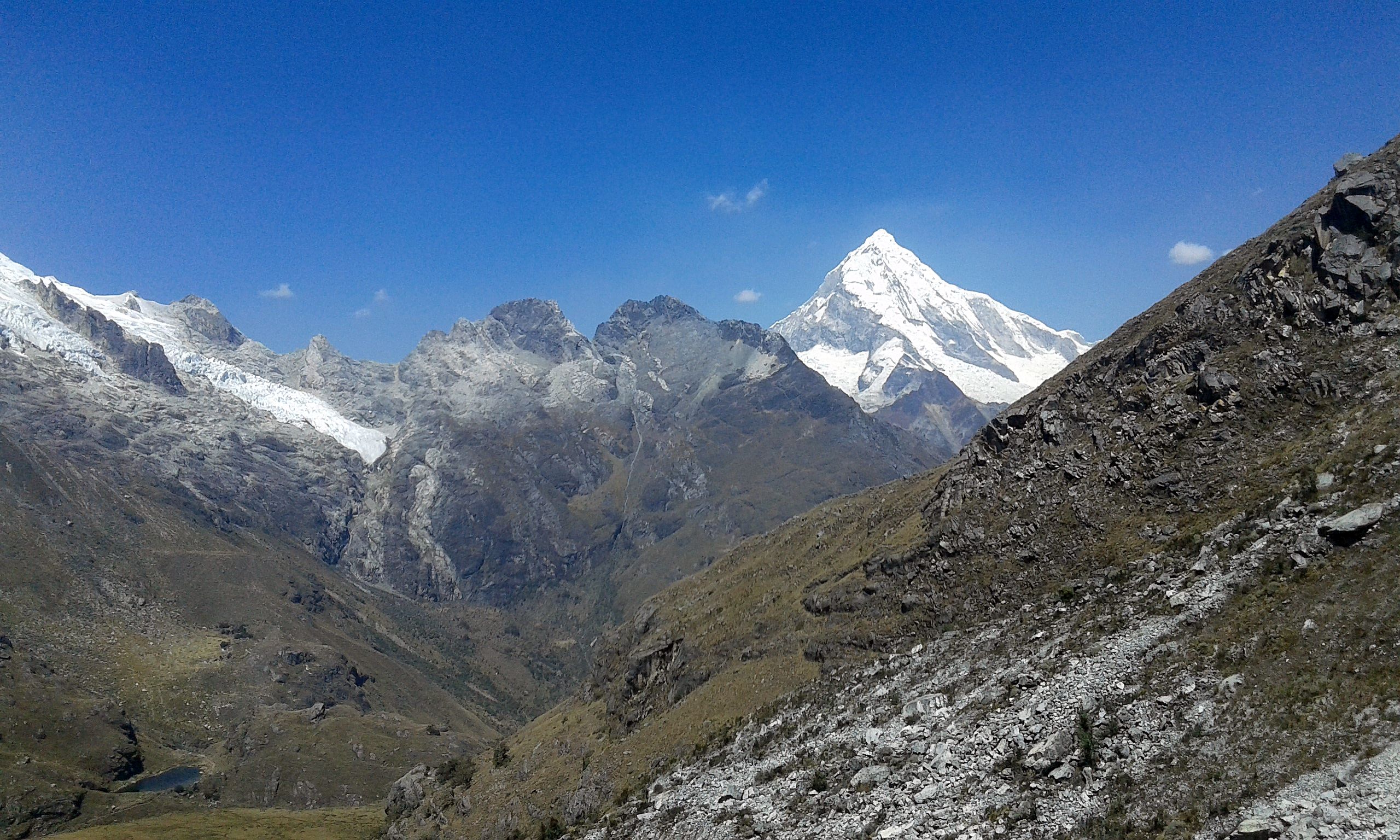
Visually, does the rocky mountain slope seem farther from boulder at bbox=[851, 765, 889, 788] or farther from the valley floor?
the valley floor

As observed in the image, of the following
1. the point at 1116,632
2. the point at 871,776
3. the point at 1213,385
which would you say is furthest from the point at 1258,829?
the point at 1213,385

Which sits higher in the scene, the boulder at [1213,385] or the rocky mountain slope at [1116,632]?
the boulder at [1213,385]

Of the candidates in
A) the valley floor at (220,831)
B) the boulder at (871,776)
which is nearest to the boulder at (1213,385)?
the boulder at (871,776)

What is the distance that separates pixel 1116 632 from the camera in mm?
52469

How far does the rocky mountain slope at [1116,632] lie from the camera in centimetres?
3794

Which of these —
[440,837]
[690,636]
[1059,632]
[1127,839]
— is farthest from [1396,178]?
[440,837]

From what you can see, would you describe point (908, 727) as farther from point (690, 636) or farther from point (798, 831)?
point (690, 636)

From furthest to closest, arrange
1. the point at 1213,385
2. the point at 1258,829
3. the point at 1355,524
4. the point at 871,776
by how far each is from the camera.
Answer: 1. the point at 1213,385
2. the point at 871,776
3. the point at 1355,524
4. the point at 1258,829

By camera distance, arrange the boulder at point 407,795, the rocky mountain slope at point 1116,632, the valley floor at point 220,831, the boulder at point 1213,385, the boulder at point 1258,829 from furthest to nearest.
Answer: the valley floor at point 220,831 → the boulder at point 407,795 → the boulder at point 1213,385 → the rocky mountain slope at point 1116,632 → the boulder at point 1258,829

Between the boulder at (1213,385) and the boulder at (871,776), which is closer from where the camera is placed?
the boulder at (871,776)

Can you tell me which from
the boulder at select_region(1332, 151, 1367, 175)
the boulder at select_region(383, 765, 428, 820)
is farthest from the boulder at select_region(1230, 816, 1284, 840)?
the boulder at select_region(383, 765, 428, 820)

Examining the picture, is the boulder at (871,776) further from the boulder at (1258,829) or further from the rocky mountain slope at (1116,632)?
the boulder at (1258,829)

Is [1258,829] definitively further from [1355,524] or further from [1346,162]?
[1346,162]

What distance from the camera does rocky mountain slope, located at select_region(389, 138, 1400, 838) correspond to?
37.9m
